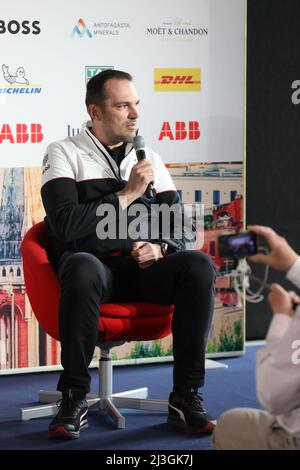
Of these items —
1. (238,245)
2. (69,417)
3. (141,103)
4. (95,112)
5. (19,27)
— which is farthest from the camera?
(141,103)

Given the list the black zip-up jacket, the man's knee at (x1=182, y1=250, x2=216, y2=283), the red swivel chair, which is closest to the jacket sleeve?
the black zip-up jacket

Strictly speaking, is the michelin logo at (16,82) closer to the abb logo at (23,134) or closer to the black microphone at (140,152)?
the abb logo at (23,134)

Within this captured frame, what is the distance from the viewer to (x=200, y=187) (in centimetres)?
465

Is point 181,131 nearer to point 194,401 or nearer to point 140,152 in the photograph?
point 140,152

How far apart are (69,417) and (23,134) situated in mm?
1592

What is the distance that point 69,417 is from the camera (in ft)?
10.8

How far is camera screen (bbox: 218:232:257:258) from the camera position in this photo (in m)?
1.96

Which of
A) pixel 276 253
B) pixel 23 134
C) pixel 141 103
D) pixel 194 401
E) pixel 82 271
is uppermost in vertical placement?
pixel 141 103

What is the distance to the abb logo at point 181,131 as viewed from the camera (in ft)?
14.9

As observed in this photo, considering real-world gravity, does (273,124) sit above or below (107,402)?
above

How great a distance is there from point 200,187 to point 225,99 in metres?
0.50

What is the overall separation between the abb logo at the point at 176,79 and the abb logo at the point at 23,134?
717mm

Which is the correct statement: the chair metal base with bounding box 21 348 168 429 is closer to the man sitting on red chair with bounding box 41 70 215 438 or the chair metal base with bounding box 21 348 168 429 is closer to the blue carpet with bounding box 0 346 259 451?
the blue carpet with bounding box 0 346 259 451

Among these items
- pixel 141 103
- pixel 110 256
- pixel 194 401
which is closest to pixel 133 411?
pixel 194 401
